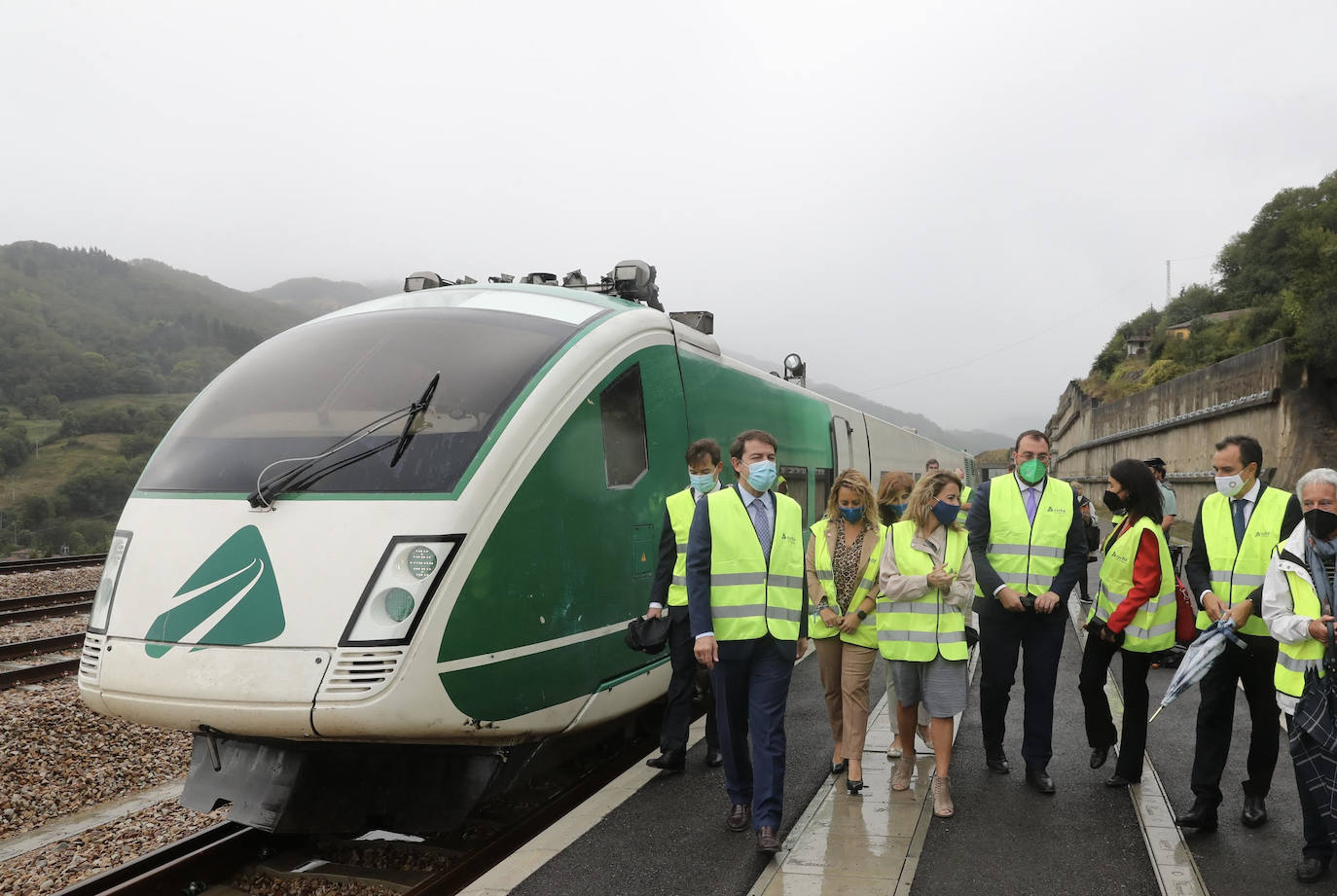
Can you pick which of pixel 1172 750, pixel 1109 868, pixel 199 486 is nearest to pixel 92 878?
pixel 199 486

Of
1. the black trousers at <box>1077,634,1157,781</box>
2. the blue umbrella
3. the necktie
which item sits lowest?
the black trousers at <box>1077,634,1157,781</box>

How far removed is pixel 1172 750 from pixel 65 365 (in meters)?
100

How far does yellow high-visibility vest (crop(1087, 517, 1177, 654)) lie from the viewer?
5293 mm

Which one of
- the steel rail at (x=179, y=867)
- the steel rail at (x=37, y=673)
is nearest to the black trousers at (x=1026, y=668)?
the steel rail at (x=179, y=867)

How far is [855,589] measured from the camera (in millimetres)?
5535

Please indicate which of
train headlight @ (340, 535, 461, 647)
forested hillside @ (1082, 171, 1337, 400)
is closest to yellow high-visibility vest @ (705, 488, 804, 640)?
train headlight @ (340, 535, 461, 647)

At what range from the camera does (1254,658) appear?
15.6 ft

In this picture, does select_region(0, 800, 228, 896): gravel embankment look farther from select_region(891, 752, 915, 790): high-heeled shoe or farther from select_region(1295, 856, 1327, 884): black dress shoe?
select_region(1295, 856, 1327, 884): black dress shoe

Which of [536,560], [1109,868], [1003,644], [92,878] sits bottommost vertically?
[92,878]

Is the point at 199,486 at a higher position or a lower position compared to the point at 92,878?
higher

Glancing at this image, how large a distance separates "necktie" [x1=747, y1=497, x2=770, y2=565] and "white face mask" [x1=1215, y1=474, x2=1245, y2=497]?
2294 millimetres

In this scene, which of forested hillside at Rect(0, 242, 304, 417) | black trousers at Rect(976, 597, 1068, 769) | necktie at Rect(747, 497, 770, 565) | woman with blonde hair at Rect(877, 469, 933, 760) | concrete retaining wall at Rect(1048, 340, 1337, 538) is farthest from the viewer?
forested hillside at Rect(0, 242, 304, 417)

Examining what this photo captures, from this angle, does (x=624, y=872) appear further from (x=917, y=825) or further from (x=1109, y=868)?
(x=1109, y=868)

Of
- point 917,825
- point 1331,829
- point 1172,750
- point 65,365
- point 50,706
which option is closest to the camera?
point 1331,829
